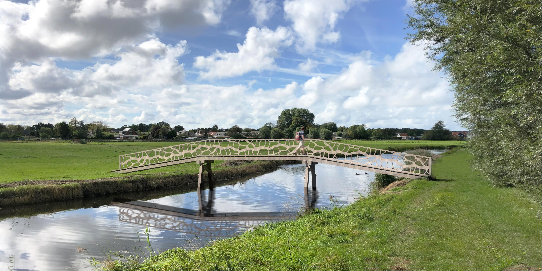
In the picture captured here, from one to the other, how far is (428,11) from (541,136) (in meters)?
14.1

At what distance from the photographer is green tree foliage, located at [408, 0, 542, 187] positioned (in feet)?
37.7

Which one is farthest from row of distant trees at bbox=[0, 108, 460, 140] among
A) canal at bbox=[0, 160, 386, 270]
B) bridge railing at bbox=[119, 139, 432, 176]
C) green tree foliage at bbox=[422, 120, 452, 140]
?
canal at bbox=[0, 160, 386, 270]

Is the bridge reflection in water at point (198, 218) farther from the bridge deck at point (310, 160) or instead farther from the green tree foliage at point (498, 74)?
the green tree foliage at point (498, 74)

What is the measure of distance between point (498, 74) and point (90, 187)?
26275mm

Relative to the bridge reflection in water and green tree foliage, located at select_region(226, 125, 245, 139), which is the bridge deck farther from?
green tree foliage, located at select_region(226, 125, 245, 139)

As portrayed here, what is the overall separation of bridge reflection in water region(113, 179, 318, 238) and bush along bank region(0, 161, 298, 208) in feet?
9.05

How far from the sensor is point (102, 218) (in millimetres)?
18719

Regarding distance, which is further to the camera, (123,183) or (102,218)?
(123,183)

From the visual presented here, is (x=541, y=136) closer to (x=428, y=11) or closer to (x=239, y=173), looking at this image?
(x=428, y=11)

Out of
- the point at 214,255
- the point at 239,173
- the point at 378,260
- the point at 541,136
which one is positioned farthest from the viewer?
the point at 239,173

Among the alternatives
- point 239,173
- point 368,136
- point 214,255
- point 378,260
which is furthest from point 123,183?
point 368,136

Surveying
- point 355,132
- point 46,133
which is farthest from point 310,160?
point 46,133

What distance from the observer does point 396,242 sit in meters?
9.96

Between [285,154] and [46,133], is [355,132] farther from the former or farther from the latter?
[46,133]
